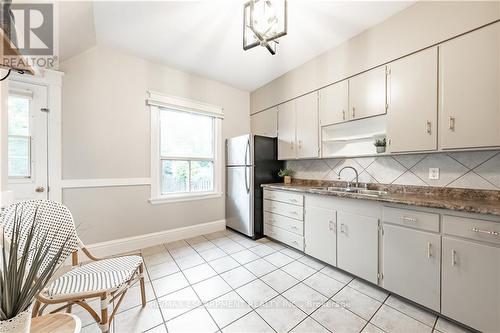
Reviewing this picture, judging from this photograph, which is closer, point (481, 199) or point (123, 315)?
point (123, 315)

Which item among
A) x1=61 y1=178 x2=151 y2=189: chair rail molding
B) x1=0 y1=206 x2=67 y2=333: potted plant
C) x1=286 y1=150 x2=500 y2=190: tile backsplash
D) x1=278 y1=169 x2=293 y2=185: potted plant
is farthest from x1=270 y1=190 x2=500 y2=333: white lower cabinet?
x1=61 y1=178 x2=151 y2=189: chair rail molding

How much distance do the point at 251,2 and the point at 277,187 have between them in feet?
6.93

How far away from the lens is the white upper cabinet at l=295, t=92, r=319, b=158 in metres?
2.79

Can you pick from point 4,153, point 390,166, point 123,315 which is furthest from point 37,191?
point 390,166

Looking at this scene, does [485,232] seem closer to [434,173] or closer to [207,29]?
[434,173]

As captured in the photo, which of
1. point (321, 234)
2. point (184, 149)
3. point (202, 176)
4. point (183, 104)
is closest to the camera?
point (321, 234)

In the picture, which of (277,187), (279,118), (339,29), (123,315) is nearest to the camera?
(123,315)

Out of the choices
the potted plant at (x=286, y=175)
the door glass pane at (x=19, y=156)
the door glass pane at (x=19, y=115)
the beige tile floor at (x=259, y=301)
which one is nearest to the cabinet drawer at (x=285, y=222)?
the beige tile floor at (x=259, y=301)

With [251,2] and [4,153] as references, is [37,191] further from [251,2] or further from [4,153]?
[251,2]

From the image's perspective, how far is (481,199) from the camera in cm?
172

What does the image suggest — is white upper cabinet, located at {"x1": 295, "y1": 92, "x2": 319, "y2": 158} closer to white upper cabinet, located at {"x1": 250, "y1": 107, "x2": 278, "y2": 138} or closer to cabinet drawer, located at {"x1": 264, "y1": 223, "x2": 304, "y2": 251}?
white upper cabinet, located at {"x1": 250, "y1": 107, "x2": 278, "y2": 138}

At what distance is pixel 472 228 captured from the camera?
4.45 feet

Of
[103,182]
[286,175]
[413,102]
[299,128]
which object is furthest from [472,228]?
[103,182]

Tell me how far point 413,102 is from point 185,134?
3.04 metres
